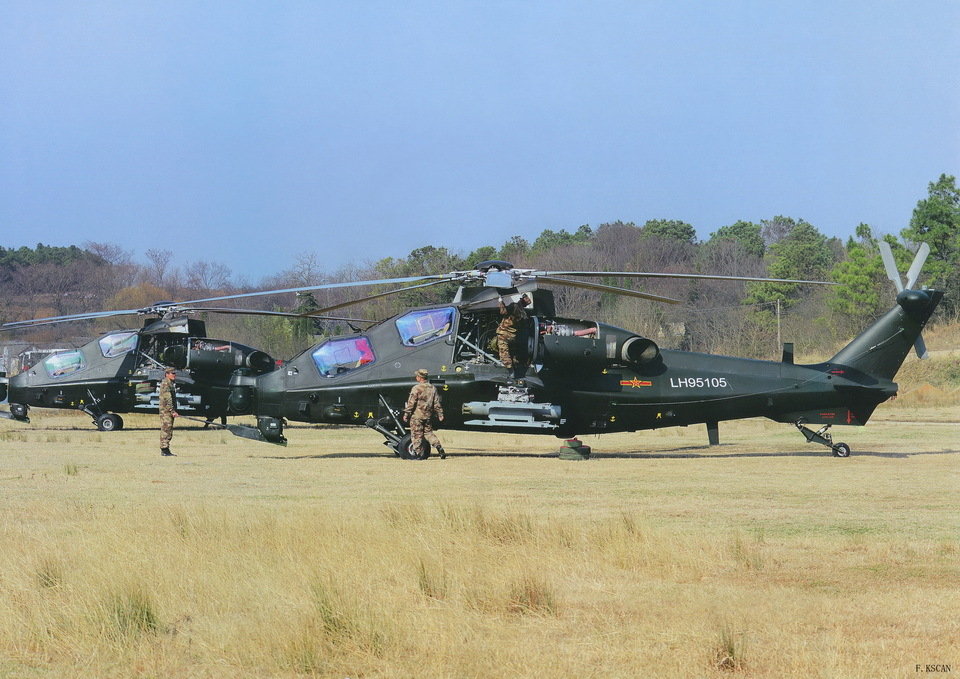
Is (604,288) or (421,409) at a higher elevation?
(604,288)

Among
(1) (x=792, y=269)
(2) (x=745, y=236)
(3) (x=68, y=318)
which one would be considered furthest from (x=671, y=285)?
(3) (x=68, y=318)

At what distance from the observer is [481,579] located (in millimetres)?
8039

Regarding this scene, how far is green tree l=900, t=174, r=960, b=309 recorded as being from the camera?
206 feet

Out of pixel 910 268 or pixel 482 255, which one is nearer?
pixel 910 268

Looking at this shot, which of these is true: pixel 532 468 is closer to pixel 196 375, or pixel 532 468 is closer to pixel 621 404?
pixel 621 404

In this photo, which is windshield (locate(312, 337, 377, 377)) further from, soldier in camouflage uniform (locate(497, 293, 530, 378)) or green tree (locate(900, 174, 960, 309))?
green tree (locate(900, 174, 960, 309))

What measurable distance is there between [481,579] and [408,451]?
13.2 m

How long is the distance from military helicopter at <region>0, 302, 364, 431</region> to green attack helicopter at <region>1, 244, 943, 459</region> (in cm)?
794

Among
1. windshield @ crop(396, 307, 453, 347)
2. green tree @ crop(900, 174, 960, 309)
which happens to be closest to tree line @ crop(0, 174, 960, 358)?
green tree @ crop(900, 174, 960, 309)

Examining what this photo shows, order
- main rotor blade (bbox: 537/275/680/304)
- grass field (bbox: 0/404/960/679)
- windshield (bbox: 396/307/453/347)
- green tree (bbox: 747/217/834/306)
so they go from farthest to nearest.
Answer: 1. green tree (bbox: 747/217/834/306)
2. windshield (bbox: 396/307/453/347)
3. main rotor blade (bbox: 537/275/680/304)
4. grass field (bbox: 0/404/960/679)

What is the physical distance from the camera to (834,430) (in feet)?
99.6

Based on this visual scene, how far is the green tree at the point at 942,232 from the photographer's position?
62.7 meters

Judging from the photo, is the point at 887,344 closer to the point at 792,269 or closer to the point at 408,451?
the point at 408,451

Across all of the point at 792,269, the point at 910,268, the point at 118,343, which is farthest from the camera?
the point at 792,269
